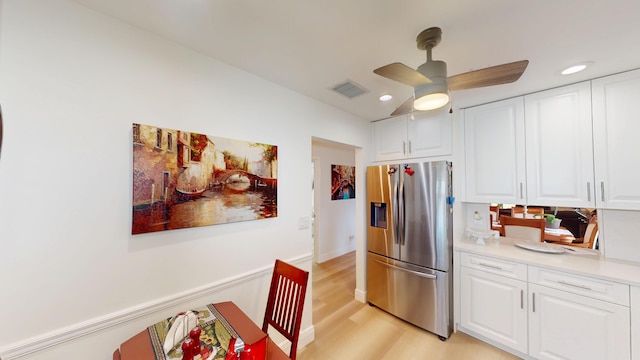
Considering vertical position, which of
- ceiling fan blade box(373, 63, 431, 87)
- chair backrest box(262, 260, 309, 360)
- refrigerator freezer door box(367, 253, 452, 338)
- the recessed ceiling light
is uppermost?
the recessed ceiling light

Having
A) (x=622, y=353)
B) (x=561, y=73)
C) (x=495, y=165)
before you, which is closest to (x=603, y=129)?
(x=561, y=73)

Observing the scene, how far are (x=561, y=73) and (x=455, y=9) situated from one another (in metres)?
1.39

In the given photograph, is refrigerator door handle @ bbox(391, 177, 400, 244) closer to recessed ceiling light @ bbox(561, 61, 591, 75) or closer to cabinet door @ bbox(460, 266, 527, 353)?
cabinet door @ bbox(460, 266, 527, 353)

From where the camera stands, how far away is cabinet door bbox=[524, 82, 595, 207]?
1.91 m

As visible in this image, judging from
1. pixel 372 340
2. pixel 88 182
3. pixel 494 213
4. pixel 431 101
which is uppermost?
pixel 431 101

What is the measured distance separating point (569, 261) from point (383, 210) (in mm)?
1626

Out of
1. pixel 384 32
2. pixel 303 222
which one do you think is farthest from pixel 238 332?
pixel 384 32

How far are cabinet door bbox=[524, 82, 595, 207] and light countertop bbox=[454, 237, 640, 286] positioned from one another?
0.49 metres

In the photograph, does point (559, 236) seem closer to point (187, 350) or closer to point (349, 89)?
point (349, 89)

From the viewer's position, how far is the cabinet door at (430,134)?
98.8 inches

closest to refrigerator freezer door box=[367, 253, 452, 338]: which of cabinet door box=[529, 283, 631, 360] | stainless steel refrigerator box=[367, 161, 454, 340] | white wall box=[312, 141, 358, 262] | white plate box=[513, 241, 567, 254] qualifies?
stainless steel refrigerator box=[367, 161, 454, 340]

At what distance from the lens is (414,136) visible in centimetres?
273

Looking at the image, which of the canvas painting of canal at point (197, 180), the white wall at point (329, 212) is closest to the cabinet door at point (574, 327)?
the canvas painting of canal at point (197, 180)

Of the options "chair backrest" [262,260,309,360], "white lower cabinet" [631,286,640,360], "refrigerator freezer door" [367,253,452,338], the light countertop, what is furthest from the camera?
"refrigerator freezer door" [367,253,452,338]
